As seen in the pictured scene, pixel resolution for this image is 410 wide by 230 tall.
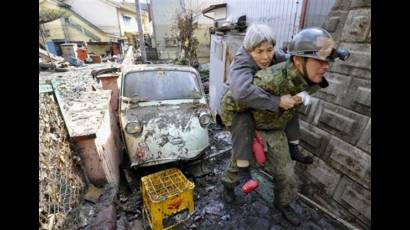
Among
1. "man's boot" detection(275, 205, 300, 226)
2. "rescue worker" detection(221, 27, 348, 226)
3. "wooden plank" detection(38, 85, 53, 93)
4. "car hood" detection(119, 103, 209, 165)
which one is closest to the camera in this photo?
"rescue worker" detection(221, 27, 348, 226)

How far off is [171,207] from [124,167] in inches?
59.1

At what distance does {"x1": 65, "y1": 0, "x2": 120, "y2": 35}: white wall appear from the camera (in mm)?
26312

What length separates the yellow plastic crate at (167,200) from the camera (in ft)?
8.49

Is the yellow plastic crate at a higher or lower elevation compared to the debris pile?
lower

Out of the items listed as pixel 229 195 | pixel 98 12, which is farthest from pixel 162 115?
pixel 98 12

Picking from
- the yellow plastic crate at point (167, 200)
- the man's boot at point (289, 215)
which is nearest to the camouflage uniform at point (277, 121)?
the man's boot at point (289, 215)

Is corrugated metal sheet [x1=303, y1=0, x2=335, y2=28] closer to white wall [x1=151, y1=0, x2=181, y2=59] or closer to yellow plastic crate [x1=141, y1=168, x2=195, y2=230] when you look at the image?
yellow plastic crate [x1=141, y1=168, x2=195, y2=230]

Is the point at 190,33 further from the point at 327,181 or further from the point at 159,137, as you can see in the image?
the point at 327,181

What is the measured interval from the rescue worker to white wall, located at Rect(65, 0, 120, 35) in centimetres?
2987

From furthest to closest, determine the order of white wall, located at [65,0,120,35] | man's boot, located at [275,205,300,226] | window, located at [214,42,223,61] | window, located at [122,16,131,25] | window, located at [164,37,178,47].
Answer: window, located at [122,16,131,25]
white wall, located at [65,0,120,35]
window, located at [164,37,178,47]
window, located at [214,42,223,61]
man's boot, located at [275,205,300,226]

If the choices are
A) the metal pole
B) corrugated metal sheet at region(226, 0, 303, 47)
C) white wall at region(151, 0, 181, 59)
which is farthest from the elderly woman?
white wall at region(151, 0, 181, 59)

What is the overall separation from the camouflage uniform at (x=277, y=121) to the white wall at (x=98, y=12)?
29871 millimetres

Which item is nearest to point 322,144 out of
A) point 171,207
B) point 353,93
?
point 353,93

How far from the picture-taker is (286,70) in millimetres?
1933
